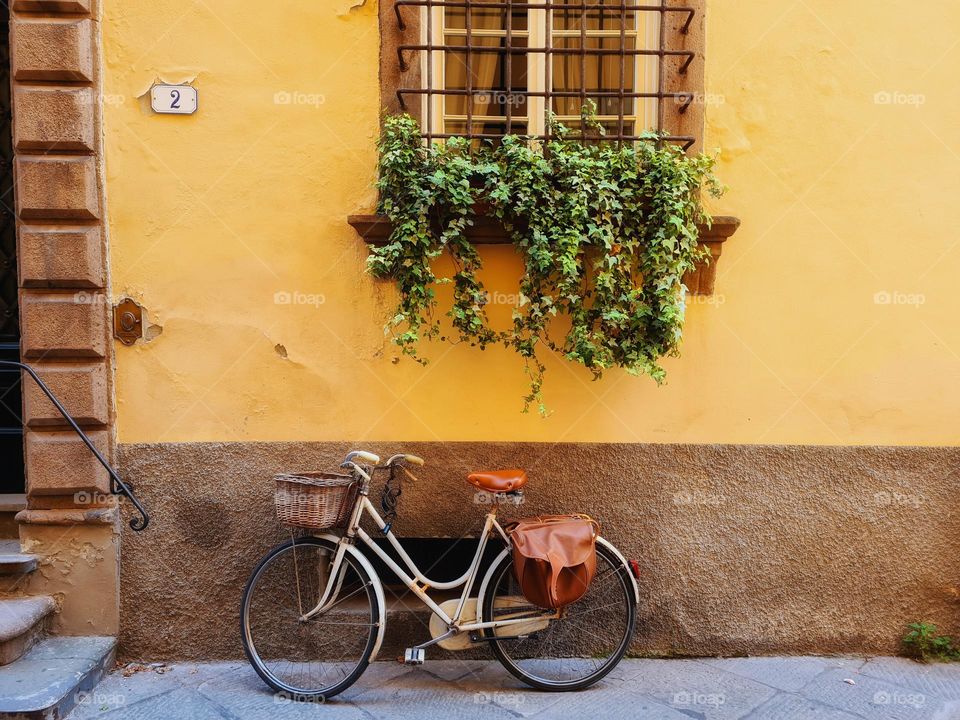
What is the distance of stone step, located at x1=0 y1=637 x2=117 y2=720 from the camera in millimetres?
3105

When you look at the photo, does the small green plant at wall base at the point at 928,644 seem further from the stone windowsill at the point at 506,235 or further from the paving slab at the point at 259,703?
the paving slab at the point at 259,703

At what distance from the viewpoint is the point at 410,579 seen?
11.8ft

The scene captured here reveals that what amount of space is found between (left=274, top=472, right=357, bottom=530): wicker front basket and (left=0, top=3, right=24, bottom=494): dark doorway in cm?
194

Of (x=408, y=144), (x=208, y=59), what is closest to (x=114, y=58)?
(x=208, y=59)

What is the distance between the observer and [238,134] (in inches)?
152

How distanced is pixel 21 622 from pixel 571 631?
9.09ft

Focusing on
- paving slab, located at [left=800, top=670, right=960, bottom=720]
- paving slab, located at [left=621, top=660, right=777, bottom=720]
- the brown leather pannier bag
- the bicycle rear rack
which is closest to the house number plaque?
the bicycle rear rack

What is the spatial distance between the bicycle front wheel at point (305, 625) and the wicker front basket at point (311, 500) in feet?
1.00

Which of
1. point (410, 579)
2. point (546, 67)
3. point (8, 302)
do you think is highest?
point (546, 67)

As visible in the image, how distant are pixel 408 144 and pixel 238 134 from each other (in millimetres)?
962

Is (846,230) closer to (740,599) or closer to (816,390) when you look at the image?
(816,390)

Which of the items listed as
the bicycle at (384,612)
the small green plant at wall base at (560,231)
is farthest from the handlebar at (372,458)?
the small green plant at wall base at (560,231)

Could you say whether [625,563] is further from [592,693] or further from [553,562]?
[592,693]

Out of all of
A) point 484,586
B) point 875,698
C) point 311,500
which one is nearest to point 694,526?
point 875,698
